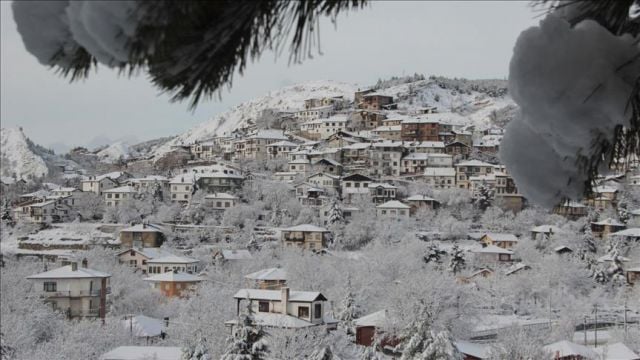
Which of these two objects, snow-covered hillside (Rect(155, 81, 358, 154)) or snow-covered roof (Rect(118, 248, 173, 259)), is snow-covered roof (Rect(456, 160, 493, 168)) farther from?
snow-covered hillside (Rect(155, 81, 358, 154))

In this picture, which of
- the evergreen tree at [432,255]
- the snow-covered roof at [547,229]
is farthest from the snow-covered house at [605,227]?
the evergreen tree at [432,255]

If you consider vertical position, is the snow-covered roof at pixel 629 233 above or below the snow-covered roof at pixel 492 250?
above

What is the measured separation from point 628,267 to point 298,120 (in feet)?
130

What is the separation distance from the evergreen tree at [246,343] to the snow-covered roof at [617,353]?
8871 millimetres

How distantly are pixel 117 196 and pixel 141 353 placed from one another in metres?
27.1

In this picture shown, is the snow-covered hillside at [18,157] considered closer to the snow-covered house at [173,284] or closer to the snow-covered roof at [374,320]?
the snow-covered house at [173,284]

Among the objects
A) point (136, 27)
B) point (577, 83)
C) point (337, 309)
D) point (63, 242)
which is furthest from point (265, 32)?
point (63, 242)

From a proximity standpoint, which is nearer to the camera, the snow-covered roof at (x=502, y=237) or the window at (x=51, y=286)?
the window at (x=51, y=286)

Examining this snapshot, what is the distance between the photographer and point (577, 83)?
1.08m

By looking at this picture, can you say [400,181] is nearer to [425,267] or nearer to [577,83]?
[425,267]

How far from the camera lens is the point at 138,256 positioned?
3145 cm

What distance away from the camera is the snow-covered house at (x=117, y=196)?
41.9m

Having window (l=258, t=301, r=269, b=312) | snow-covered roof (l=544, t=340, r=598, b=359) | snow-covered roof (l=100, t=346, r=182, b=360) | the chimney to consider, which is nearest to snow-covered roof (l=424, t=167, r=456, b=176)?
window (l=258, t=301, r=269, b=312)

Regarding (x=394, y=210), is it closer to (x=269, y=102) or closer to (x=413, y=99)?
(x=413, y=99)
